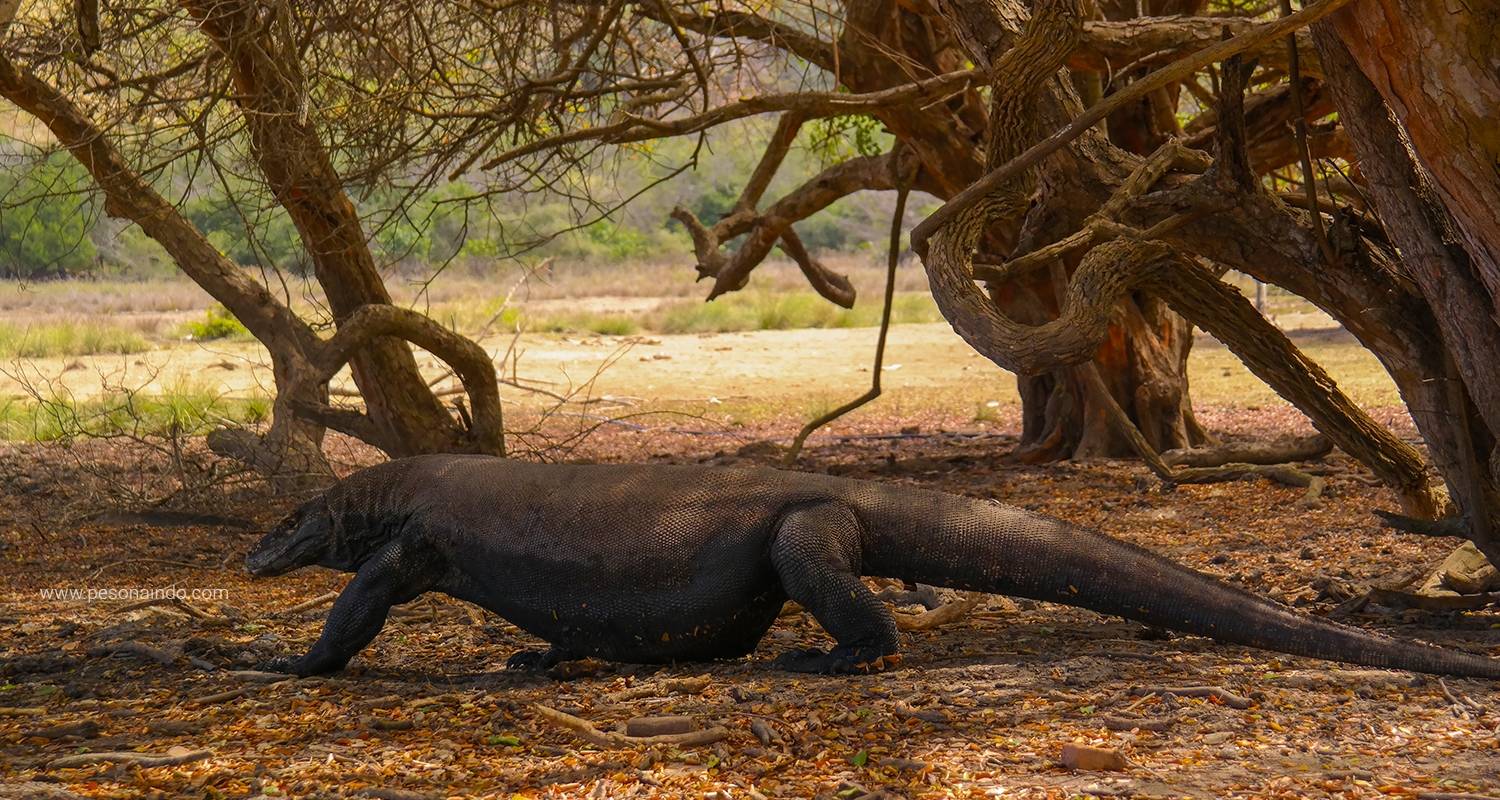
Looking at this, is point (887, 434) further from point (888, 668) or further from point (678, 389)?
point (888, 668)

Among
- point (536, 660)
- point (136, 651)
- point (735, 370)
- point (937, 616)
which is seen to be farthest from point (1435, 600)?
point (735, 370)

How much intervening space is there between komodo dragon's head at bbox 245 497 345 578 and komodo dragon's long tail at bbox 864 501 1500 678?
76.1 inches

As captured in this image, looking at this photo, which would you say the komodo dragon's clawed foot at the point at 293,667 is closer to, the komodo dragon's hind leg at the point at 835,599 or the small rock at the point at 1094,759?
the komodo dragon's hind leg at the point at 835,599

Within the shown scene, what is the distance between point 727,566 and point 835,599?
1.21 feet

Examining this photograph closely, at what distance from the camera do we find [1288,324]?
74.7ft

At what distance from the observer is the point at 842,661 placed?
428 cm

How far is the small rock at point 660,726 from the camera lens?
12.0 ft

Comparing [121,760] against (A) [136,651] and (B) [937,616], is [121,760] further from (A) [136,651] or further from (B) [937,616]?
(B) [937,616]

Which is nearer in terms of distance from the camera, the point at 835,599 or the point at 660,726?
the point at 660,726

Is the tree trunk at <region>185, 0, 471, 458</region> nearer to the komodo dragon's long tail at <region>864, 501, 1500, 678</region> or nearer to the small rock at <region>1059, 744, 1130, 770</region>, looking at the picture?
the komodo dragon's long tail at <region>864, 501, 1500, 678</region>

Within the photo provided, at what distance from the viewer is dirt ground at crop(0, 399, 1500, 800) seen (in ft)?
10.8

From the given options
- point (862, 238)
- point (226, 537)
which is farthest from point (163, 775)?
point (862, 238)

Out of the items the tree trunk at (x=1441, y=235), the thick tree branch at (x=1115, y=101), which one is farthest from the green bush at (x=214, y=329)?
the tree trunk at (x=1441, y=235)

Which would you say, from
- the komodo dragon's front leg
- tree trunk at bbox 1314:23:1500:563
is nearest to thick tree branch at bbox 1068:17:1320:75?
tree trunk at bbox 1314:23:1500:563
